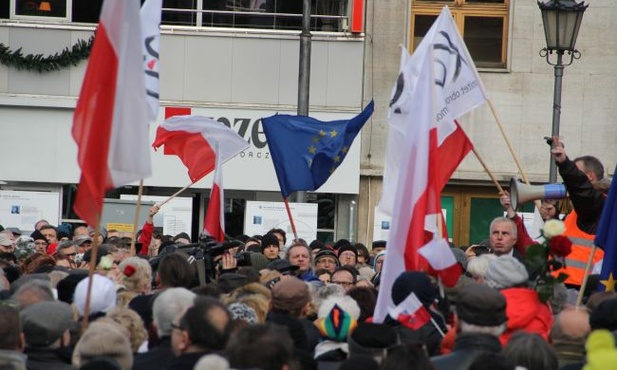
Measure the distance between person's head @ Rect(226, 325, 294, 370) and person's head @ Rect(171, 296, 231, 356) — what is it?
1.91ft


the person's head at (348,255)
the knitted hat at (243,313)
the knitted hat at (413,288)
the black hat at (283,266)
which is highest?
the knitted hat at (413,288)

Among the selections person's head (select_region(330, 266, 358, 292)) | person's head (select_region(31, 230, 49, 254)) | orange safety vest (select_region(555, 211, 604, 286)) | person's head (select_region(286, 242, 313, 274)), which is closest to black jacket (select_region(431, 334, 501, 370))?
orange safety vest (select_region(555, 211, 604, 286))

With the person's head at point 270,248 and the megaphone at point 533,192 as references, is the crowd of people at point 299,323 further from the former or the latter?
the person's head at point 270,248

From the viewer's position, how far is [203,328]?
7.55m

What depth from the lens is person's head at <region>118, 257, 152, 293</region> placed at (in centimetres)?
1034

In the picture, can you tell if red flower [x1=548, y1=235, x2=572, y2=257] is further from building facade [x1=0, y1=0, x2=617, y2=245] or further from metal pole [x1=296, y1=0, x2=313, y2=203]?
building facade [x1=0, y1=0, x2=617, y2=245]

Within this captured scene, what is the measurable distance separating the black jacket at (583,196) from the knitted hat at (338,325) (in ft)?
8.78

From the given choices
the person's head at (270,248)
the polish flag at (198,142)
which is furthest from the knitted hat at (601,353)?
the polish flag at (198,142)

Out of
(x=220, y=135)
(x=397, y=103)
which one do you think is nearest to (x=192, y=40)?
(x=220, y=135)

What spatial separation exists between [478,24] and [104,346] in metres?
19.9

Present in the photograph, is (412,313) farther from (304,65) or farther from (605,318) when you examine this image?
(304,65)

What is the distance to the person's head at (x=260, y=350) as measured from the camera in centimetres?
685

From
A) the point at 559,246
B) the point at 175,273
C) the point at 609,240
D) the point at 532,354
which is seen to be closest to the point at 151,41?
the point at 175,273

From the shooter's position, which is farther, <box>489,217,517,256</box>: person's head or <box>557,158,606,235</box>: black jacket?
<box>489,217,517,256</box>: person's head
